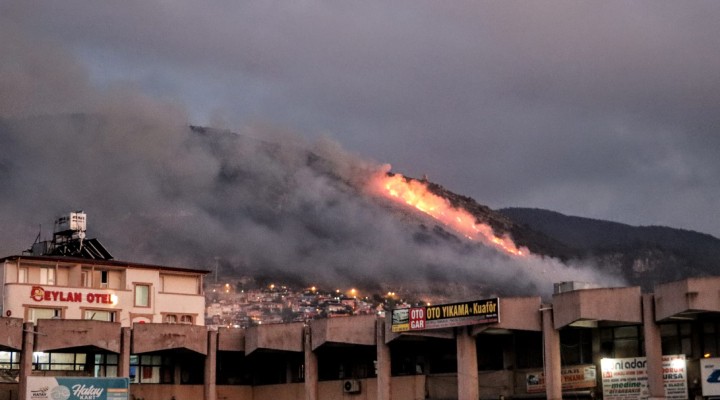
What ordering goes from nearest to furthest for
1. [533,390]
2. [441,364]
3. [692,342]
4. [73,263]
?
[692,342]
[533,390]
[441,364]
[73,263]

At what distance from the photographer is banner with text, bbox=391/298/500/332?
82125 millimetres

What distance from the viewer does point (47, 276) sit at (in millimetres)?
104125

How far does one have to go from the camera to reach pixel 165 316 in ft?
361

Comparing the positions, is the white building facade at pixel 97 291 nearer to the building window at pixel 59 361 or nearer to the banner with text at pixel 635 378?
the building window at pixel 59 361

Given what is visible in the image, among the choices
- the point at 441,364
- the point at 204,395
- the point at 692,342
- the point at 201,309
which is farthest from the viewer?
the point at 201,309

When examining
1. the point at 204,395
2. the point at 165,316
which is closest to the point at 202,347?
the point at 204,395

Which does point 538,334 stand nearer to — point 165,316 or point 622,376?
point 622,376

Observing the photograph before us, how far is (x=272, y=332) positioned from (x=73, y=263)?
21874 millimetres

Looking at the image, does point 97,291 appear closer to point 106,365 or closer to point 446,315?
point 106,365

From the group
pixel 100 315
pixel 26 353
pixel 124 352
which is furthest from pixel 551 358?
pixel 100 315

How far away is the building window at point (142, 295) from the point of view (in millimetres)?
109000

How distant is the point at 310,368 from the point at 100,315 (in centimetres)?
2341

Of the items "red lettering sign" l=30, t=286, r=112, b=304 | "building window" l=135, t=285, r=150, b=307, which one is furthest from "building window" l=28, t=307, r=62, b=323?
"building window" l=135, t=285, r=150, b=307

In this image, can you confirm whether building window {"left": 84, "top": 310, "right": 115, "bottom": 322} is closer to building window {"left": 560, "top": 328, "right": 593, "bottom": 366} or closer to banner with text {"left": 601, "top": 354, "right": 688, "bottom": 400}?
building window {"left": 560, "top": 328, "right": 593, "bottom": 366}
